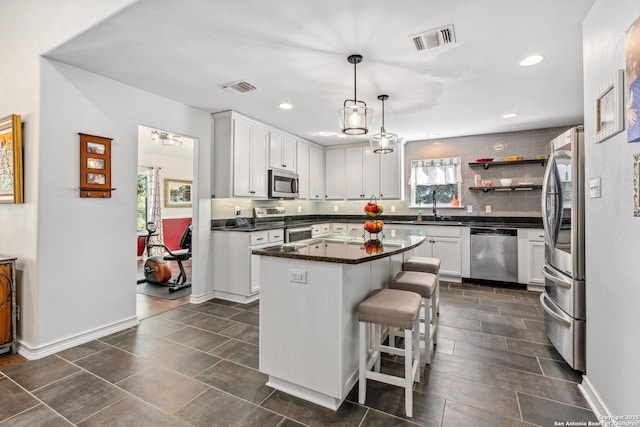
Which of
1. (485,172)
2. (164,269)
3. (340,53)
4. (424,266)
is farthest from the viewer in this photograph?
(485,172)

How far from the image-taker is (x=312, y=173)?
609 cm

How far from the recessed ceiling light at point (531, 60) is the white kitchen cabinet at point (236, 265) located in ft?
11.0

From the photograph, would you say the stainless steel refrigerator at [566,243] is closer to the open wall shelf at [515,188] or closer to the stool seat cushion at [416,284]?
the stool seat cushion at [416,284]

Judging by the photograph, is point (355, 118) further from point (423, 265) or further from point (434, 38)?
point (423, 265)

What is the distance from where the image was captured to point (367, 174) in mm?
6016

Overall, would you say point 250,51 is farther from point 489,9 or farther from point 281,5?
point 489,9

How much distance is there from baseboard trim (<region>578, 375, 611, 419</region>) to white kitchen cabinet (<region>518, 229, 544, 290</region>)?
279 centimetres

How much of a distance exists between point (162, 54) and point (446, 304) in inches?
159

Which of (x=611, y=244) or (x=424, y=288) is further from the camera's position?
(x=424, y=288)

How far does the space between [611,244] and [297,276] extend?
5.88 feet

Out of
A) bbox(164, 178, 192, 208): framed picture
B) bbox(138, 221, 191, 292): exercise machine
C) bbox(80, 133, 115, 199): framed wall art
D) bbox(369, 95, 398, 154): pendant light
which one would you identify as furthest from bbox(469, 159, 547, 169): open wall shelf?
bbox(164, 178, 192, 208): framed picture

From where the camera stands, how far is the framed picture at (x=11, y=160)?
2.61 meters

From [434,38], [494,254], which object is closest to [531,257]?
[494,254]

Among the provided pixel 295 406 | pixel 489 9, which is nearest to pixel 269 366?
pixel 295 406
